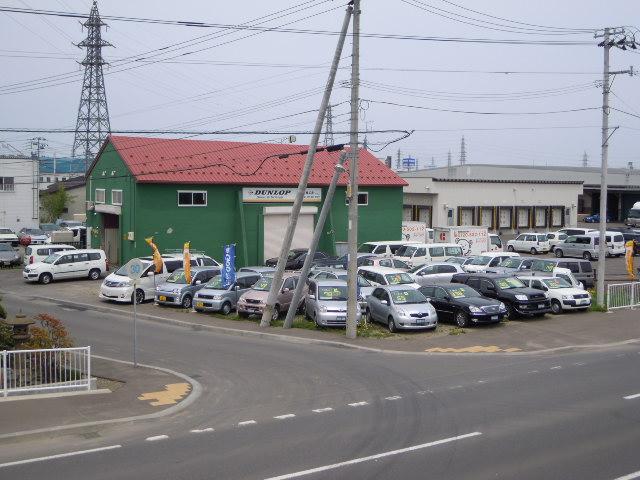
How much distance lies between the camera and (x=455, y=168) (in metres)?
88.8

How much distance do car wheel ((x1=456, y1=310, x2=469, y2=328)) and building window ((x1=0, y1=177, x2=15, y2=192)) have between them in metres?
51.6

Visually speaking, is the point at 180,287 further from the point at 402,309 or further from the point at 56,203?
the point at 56,203

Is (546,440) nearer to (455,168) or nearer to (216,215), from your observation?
(216,215)

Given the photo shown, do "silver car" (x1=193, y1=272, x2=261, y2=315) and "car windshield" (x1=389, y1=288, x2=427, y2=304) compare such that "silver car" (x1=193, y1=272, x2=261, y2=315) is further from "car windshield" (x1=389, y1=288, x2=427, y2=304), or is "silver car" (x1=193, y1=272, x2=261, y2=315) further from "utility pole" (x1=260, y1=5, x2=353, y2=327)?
"car windshield" (x1=389, y1=288, x2=427, y2=304)

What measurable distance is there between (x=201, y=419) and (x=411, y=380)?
17.7 feet

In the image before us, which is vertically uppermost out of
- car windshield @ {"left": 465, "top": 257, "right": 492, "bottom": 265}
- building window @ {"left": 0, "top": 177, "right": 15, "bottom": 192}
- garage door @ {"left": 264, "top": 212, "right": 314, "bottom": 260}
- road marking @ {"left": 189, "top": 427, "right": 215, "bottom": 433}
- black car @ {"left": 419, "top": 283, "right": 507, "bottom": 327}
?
building window @ {"left": 0, "top": 177, "right": 15, "bottom": 192}

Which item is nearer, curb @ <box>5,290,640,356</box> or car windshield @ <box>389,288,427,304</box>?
curb @ <box>5,290,640,356</box>

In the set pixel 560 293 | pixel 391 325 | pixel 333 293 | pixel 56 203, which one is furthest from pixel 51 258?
pixel 56 203

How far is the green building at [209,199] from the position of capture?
41.6m

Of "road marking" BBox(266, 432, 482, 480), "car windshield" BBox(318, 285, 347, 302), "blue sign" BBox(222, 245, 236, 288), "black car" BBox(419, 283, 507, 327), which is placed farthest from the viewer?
"blue sign" BBox(222, 245, 236, 288)

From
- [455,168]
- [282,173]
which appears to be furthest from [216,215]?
[455,168]

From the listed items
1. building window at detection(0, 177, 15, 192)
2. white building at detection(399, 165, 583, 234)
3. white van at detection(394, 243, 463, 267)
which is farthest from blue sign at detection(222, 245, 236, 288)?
building window at detection(0, 177, 15, 192)

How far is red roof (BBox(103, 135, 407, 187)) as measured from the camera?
138 feet

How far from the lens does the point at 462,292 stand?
85.8 ft
